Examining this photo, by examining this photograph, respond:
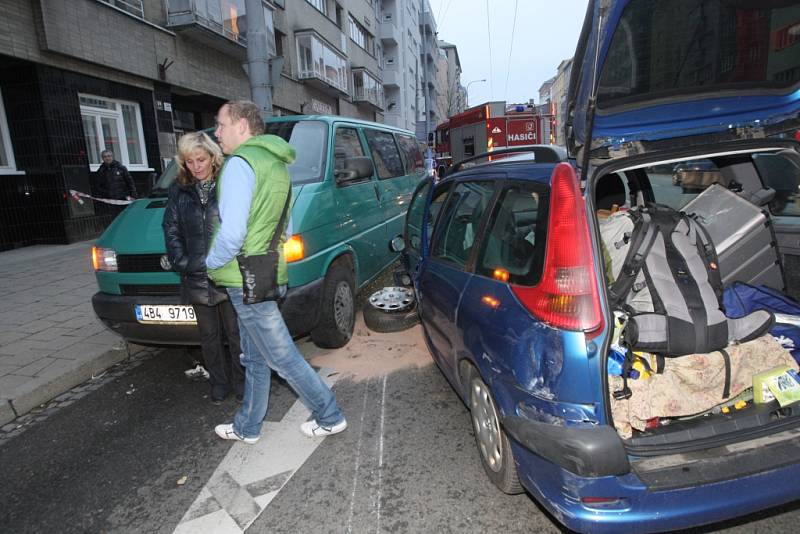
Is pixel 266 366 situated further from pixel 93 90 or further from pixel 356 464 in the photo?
pixel 93 90

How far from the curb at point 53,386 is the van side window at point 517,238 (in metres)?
3.48

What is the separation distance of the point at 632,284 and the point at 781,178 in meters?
1.47

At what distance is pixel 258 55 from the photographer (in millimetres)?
6879

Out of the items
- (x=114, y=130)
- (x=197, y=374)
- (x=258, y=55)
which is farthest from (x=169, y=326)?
(x=114, y=130)

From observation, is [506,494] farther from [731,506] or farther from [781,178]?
[781,178]

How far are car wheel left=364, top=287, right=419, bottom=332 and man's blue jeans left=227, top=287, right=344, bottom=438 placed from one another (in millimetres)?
1721

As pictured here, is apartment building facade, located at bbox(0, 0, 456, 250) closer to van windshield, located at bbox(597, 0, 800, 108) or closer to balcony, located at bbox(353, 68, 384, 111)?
van windshield, located at bbox(597, 0, 800, 108)

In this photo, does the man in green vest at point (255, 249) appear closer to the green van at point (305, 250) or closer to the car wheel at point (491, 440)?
the green van at point (305, 250)

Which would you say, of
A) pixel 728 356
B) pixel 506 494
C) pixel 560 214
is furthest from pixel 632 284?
pixel 506 494

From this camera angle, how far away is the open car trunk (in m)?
1.83

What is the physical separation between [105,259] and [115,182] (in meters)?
7.06

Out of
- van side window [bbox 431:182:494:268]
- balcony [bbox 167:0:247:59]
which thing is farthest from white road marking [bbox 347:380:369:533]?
balcony [bbox 167:0:247:59]

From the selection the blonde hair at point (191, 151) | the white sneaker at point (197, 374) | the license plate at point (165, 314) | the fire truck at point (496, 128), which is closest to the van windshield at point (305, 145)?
the blonde hair at point (191, 151)

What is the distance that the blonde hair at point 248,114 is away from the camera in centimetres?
273
